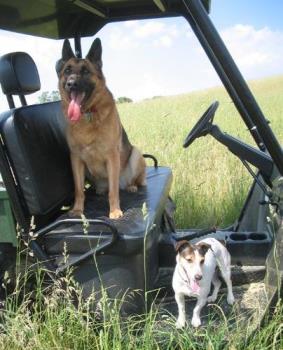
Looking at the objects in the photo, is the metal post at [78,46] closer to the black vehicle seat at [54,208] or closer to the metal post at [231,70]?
the black vehicle seat at [54,208]

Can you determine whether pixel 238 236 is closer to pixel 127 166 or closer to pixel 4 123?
pixel 127 166

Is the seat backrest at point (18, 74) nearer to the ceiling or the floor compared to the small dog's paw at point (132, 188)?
nearer to the ceiling

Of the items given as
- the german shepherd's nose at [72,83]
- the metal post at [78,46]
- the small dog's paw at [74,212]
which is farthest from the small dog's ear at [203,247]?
the metal post at [78,46]

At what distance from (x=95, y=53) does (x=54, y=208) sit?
943mm

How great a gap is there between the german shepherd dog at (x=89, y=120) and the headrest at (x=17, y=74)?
21 centimetres

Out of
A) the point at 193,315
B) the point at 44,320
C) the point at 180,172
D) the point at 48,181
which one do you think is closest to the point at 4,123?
the point at 48,181

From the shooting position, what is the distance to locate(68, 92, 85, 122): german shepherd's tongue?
2701 mm

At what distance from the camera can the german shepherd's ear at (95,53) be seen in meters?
2.84

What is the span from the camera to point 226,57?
6.58ft

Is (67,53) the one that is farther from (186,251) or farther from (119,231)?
(186,251)

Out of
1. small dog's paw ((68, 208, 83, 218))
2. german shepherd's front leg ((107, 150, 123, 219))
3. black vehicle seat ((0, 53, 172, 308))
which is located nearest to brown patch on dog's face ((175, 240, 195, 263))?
black vehicle seat ((0, 53, 172, 308))

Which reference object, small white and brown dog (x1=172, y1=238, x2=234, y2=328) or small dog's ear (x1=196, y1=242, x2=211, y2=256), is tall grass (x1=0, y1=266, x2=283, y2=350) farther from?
small dog's ear (x1=196, y1=242, x2=211, y2=256)

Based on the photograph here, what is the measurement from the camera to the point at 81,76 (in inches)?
109


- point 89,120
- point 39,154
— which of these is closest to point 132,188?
point 89,120
